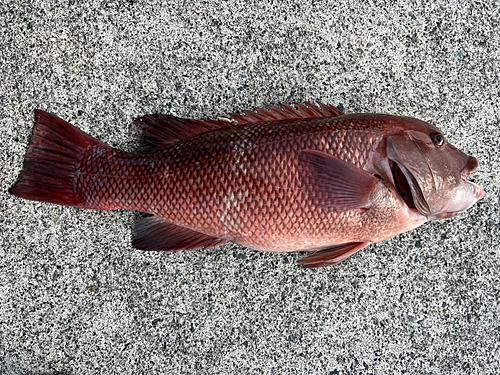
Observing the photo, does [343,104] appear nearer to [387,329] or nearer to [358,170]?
[358,170]

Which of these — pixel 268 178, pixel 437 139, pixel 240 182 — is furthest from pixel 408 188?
pixel 240 182

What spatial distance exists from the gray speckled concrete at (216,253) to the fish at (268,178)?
0.25 metres

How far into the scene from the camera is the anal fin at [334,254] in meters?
1.63

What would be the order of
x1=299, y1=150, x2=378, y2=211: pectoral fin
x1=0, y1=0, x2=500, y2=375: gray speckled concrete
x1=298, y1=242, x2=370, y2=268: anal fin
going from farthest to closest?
x1=0, y1=0, x2=500, y2=375: gray speckled concrete
x1=298, y1=242, x2=370, y2=268: anal fin
x1=299, y1=150, x2=378, y2=211: pectoral fin

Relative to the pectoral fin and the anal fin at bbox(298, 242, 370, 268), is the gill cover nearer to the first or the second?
the pectoral fin

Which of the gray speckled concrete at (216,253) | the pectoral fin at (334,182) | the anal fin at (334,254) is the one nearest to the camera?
the pectoral fin at (334,182)

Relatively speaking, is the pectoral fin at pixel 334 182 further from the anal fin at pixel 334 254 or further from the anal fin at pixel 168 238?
the anal fin at pixel 168 238

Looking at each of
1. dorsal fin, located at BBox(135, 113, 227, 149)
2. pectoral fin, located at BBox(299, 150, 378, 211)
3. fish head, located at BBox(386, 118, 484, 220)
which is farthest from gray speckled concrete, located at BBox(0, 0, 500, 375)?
pectoral fin, located at BBox(299, 150, 378, 211)

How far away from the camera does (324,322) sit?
1877 mm

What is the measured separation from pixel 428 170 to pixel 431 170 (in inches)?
0.5

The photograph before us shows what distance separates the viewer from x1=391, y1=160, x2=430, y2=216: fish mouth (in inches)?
59.8

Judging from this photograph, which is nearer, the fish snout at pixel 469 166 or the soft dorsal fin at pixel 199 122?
the fish snout at pixel 469 166

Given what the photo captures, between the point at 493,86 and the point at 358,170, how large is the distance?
41.3 inches

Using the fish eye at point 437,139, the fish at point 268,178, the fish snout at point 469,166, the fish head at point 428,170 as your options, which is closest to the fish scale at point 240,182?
the fish at point 268,178
